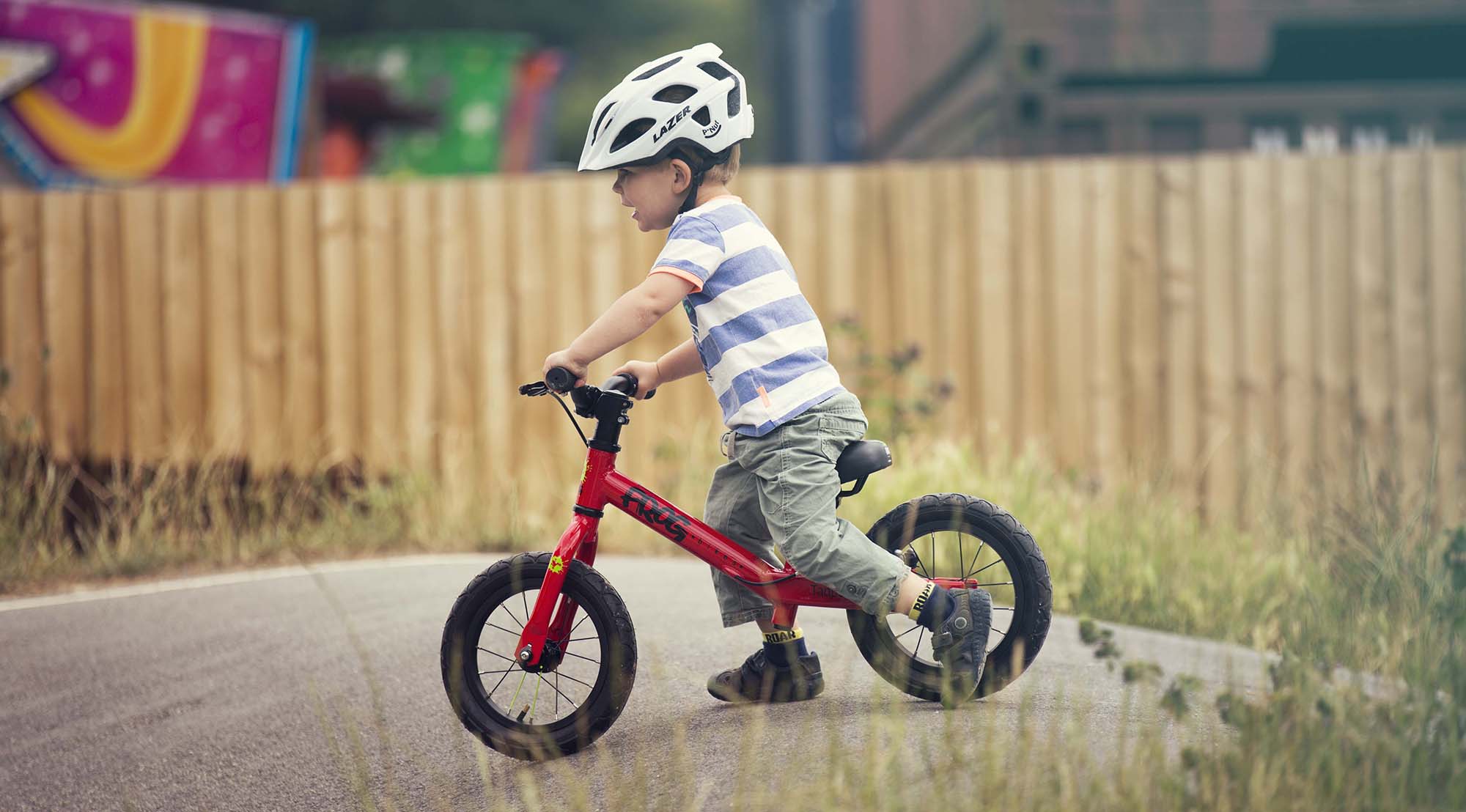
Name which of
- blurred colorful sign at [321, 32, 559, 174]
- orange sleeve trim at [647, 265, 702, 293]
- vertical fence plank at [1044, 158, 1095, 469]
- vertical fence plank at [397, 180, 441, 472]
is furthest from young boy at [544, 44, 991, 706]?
blurred colorful sign at [321, 32, 559, 174]

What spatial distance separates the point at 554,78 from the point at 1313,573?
654 inches

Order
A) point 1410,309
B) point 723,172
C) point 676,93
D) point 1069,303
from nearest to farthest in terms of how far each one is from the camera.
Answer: point 676,93 < point 723,172 < point 1410,309 < point 1069,303

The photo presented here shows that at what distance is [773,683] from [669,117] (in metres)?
1.39

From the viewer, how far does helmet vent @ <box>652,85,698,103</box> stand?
2.87 metres

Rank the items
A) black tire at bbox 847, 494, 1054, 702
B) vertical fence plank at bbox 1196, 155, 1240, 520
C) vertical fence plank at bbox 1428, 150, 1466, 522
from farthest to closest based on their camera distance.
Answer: vertical fence plank at bbox 1196, 155, 1240, 520 < vertical fence plank at bbox 1428, 150, 1466, 522 < black tire at bbox 847, 494, 1054, 702

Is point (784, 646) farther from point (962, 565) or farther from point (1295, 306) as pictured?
point (1295, 306)

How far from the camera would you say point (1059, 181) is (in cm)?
657

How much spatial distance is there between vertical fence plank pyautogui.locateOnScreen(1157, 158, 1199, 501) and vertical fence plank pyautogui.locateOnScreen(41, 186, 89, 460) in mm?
5548

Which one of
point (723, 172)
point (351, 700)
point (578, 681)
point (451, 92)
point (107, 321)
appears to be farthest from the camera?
point (451, 92)

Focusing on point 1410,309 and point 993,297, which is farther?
point 993,297

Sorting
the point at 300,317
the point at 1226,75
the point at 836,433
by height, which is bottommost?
the point at 836,433

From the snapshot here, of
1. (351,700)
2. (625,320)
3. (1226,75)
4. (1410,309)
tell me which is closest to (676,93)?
(625,320)

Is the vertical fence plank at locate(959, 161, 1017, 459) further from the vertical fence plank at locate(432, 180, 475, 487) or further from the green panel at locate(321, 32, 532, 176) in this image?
the green panel at locate(321, 32, 532, 176)

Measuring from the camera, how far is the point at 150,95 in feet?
44.9
